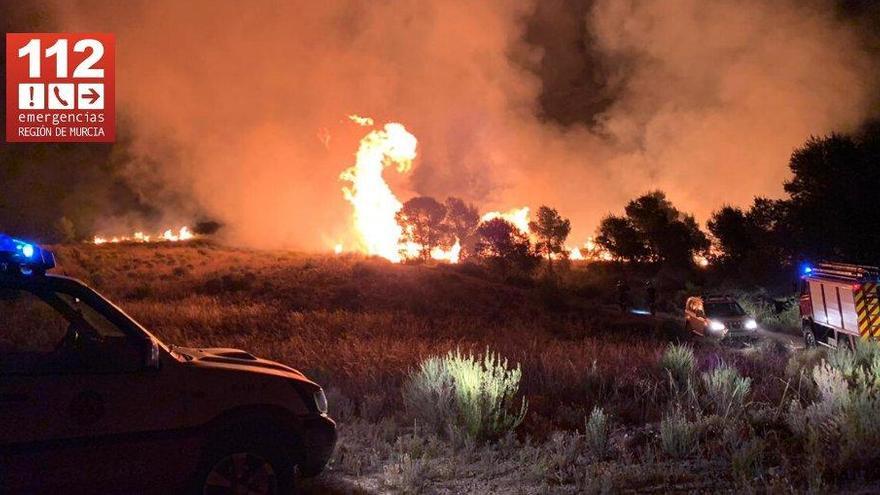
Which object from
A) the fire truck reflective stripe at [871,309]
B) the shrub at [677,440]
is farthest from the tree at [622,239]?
the shrub at [677,440]

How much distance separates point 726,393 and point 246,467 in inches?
231

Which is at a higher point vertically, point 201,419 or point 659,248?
point 659,248

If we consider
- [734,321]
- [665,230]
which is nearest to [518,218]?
[665,230]

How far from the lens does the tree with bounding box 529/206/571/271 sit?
5309 centimetres

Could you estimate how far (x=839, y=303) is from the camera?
1625 centimetres

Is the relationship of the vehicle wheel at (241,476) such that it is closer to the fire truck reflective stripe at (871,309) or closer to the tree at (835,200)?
the fire truck reflective stripe at (871,309)

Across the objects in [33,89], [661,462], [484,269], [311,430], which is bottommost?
[661,462]

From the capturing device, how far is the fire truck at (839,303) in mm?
14891

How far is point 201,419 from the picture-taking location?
4.09 m

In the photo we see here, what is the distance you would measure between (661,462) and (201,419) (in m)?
4.09

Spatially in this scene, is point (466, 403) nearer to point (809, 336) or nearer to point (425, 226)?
point (809, 336)

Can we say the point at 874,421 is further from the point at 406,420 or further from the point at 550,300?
the point at 550,300

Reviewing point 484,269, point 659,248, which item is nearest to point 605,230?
point 659,248

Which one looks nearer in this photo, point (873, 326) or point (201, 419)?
point (201, 419)
